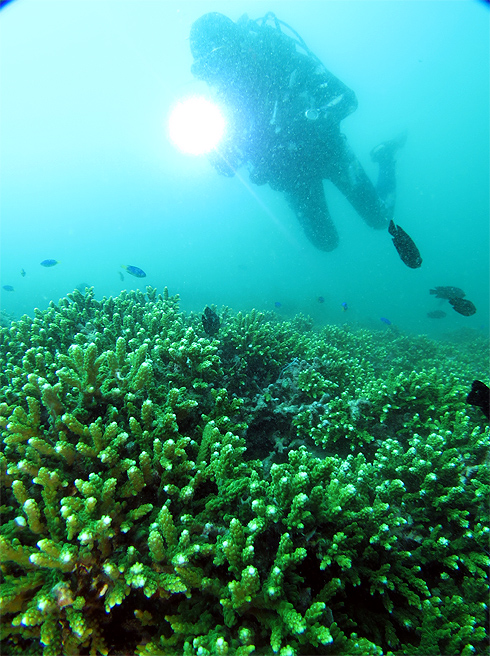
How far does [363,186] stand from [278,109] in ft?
25.2

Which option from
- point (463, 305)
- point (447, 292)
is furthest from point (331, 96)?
point (463, 305)

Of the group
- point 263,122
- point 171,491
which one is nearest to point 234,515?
point 171,491

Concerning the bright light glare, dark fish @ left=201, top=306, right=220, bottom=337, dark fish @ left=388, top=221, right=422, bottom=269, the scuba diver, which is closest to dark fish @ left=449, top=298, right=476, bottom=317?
dark fish @ left=388, top=221, right=422, bottom=269

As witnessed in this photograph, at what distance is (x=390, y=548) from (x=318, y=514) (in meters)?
0.66

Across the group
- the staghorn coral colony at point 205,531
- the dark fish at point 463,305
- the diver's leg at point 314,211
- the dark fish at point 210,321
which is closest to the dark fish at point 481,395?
the staghorn coral colony at point 205,531

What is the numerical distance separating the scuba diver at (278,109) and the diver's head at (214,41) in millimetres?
34

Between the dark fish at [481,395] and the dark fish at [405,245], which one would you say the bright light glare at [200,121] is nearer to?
the dark fish at [405,245]

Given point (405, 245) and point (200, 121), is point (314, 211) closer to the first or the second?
point (200, 121)

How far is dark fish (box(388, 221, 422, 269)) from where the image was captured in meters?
5.89

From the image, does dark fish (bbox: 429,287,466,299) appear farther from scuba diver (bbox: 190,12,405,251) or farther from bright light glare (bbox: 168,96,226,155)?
bright light glare (bbox: 168,96,226,155)

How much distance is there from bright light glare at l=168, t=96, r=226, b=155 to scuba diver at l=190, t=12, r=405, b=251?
74cm

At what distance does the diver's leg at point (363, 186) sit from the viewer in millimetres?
17812

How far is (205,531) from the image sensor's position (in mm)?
2074

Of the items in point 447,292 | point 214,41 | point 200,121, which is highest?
point 200,121
